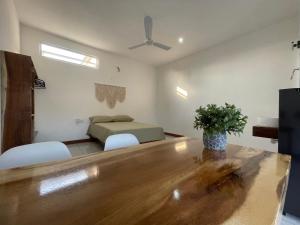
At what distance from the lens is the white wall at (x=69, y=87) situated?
4.08m

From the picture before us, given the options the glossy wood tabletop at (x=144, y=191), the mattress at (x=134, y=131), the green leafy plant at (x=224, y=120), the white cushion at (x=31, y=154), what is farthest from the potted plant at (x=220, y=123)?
the mattress at (x=134, y=131)

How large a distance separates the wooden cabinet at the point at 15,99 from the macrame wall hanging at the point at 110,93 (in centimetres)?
260

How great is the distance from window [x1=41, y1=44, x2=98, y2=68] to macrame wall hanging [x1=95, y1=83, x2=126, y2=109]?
0.70 metres

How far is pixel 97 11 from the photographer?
3.18 m

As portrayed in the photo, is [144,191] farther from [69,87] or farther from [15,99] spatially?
[69,87]

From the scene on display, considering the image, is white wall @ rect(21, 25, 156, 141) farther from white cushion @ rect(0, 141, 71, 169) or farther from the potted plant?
the potted plant

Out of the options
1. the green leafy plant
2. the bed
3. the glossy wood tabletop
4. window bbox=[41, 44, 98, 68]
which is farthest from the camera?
window bbox=[41, 44, 98, 68]

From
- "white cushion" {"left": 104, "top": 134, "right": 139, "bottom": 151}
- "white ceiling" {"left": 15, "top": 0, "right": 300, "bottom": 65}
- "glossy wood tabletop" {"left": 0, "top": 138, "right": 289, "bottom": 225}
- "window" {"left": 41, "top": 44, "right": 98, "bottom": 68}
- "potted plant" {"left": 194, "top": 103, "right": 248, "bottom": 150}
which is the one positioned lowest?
"glossy wood tabletop" {"left": 0, "top": 138, "right": 289, "bottom": 225}

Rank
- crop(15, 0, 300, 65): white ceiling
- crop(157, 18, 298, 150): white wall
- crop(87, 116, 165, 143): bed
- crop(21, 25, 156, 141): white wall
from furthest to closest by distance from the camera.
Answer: crop(21, 25, 156, 141): white wall
crop(87, 116, 165, 143): bed
crop(157, 18, 298, 150): white wall
crop(15, 0, 300, 65): white ceiling

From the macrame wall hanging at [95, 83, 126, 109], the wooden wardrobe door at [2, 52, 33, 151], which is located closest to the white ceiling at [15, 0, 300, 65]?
the macrame wall hanging at [95, 83, 126, 109]

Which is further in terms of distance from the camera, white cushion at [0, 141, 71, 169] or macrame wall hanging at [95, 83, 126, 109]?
macrame wall hanging at [95, 83, 126, 109]

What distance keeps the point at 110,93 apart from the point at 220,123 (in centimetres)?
451

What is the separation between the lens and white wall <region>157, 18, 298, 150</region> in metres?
3.49

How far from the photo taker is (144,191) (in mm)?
656
